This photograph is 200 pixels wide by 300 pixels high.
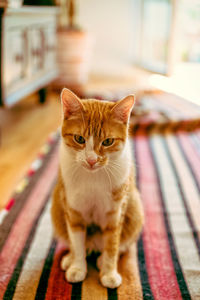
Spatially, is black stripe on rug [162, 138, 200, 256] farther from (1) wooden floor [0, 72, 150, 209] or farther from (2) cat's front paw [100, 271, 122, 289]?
(1) wooden floor [0, 72, 150, 209]

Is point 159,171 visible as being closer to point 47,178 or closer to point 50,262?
point 47,178

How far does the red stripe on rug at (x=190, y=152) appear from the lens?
1604 mm

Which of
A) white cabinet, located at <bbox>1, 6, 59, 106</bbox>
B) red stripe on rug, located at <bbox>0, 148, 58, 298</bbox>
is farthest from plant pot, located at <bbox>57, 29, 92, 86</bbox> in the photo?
red stripe on rug, located at <bbox>0, 148, 58, 298</bbox>

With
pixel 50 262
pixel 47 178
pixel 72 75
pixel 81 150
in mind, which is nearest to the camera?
pixel 81 150

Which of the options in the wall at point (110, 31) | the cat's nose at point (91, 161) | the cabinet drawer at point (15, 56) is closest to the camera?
the cat's nose at point (91, 161)

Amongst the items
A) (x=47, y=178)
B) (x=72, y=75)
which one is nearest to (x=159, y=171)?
(x=47, y=178)

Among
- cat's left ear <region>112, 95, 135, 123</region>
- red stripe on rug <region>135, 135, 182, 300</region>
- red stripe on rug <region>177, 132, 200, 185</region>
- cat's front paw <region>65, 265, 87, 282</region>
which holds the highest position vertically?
cat's left ear <region>112, 95, 135, 123</region>

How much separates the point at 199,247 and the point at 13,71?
142 centimetres

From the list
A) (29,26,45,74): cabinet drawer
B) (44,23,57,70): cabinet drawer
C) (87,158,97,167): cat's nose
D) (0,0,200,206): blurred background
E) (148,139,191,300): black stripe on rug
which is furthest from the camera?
(44,23,57,70): cabinet drawer

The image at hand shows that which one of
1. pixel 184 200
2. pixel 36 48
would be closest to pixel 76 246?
pixel 184 200

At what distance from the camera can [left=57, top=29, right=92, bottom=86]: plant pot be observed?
2.92 metres

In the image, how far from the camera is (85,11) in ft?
12.7

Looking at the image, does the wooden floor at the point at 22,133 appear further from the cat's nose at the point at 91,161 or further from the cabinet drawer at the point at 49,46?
the cat's nose at the point at 91,161

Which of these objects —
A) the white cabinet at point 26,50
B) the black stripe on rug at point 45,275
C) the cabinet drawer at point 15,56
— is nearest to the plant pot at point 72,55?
the white cabinet at point 26,50
